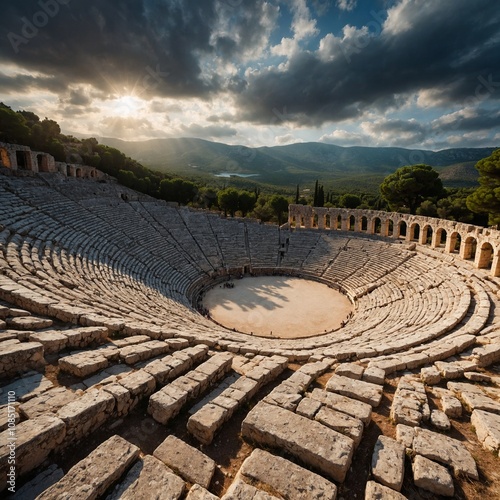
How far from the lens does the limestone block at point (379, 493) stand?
3441 mm

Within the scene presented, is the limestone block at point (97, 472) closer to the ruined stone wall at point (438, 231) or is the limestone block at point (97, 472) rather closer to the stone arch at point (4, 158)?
the ruined stone wall at point (438, 231)

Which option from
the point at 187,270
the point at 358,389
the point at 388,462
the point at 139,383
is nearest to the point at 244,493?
the point at 388,462

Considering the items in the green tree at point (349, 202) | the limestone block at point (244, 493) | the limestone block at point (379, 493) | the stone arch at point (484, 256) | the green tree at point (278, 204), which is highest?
the green tree at point (349, 202)

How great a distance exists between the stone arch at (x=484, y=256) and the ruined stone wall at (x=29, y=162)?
3368cm

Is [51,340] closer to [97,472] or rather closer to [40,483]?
[40,483]

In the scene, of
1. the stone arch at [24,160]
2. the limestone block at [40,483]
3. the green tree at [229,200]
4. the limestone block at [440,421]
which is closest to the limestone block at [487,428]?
the limestone block at [440,421]

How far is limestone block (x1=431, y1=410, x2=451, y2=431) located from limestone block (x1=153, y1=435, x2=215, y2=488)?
152 inches

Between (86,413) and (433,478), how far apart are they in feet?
15.9

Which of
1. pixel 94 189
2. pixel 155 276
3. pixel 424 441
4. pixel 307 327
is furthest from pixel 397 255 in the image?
pixel 94 189

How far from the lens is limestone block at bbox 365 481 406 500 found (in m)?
3.44

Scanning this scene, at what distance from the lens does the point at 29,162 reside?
24.9 metres

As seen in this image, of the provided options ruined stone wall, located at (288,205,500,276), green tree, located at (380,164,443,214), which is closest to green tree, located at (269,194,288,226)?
ruined stone wall, located at (288,205,500,276)

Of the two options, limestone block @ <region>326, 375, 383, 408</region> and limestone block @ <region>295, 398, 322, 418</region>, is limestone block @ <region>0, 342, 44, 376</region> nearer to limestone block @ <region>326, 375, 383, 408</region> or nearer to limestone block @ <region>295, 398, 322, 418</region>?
limestone block @ <region>295, 398, 322, 418</region>

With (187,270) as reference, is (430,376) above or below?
above
